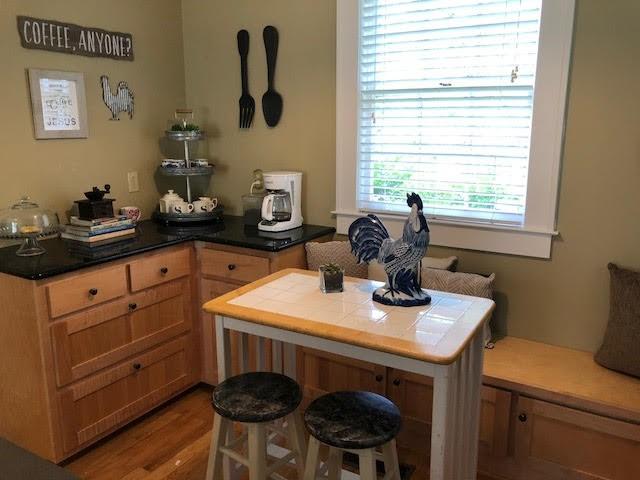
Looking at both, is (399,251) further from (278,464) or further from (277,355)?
(277,355)

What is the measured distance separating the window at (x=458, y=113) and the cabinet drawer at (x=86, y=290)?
1.19 meters

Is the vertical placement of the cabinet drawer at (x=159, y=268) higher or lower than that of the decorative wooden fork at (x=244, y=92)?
lower

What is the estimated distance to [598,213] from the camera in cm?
222

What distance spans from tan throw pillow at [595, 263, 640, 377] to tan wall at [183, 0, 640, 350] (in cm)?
10

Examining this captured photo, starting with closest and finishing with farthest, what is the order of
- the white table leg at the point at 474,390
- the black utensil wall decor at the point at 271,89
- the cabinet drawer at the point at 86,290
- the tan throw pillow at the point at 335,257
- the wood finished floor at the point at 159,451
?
the white table leg at the point at 474,390 → the cabinet drawer at the point at 86,290 → the wood finished floor at the point at 159,451 → the tan throw pillow at the point at 335,257 → the black utensil wall decor at the point at 271,89

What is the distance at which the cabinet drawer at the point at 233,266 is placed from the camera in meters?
2.53

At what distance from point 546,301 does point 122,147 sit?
2.30m

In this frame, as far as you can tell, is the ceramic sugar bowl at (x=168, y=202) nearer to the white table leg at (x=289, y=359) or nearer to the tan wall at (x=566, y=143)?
the tan wall at (x=566, y=143)

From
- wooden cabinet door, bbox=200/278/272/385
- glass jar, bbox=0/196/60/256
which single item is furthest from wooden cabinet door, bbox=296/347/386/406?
glass jar, bbox=0/196/60/256

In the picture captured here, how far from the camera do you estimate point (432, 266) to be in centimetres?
250

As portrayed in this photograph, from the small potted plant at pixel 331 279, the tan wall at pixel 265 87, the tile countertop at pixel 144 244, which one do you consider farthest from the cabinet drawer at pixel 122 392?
the small potted plant at pixel 331 279

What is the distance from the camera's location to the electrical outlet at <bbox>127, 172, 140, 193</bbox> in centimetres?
301

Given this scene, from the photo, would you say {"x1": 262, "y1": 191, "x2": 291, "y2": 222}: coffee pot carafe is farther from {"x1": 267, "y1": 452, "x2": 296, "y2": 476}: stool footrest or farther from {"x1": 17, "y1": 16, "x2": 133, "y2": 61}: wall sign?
{"x1": 267, "y1": 452, "x2": 296, "y2": 476}: stool footrest

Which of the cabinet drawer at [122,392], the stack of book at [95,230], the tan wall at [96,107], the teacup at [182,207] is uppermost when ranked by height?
the tan wall at [96,107]
